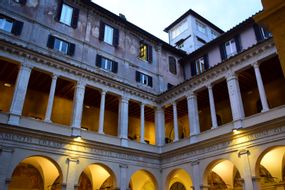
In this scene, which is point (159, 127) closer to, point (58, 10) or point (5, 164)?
point (5, 164)

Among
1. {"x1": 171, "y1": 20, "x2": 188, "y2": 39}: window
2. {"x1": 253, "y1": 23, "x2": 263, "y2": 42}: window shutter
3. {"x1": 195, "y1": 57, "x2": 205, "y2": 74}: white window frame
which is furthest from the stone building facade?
{"x1": 171, "y1": 20, "x2": 188, "y2": 39}: window

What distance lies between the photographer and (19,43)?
16.0 meters

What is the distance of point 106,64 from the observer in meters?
19.9

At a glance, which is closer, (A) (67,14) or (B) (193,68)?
(A) (67,14)

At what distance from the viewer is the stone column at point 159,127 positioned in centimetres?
1969

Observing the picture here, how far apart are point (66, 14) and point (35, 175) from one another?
10571 mm

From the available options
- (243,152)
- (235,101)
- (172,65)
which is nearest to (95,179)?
(243,152)

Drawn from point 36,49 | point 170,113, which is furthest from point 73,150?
point 170,113

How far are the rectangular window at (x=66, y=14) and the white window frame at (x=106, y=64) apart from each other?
10.9 ft

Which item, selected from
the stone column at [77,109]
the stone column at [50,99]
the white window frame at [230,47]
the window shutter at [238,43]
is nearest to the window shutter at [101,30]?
the stone column at [77,109]

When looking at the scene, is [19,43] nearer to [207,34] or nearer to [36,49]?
[36,49]

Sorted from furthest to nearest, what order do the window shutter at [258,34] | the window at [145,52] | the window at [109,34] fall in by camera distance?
the window at [145,52] < the window at [109,34] < the window shutter at [258,34]

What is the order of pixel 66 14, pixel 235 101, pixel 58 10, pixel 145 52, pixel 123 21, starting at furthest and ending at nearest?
pixel 145 52
pixel 123 21
pixel 66 14
pixel 58 10
pixel 235 101

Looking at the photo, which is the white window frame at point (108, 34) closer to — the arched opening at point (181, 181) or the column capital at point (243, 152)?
the arched opening at point (181, 181)
